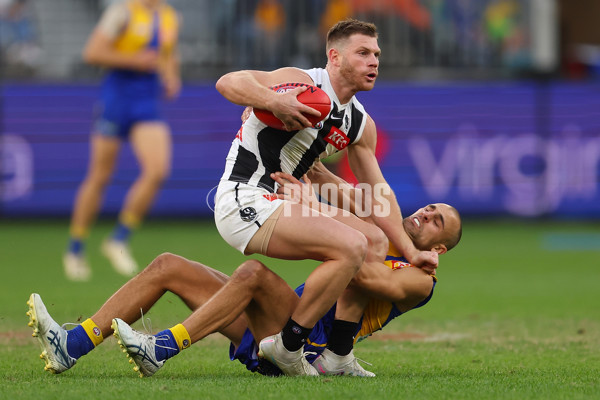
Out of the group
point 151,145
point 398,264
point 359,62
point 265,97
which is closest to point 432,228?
point 398,264

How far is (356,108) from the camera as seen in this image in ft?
19.0

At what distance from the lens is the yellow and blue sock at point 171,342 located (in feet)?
16.9

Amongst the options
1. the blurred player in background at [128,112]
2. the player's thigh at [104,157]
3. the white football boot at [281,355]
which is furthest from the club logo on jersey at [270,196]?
the player's thigh at [104,157]

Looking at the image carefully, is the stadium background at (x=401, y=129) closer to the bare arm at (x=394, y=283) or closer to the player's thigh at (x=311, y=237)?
the bare arm at (x=394, y=283)

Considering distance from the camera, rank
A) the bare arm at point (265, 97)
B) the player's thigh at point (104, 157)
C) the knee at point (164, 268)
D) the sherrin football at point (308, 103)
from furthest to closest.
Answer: the player's thigh at point (104, 157), the knee at point (164, 268), the sherrin football at point (308, 103), the bare arm at point (265, 97)

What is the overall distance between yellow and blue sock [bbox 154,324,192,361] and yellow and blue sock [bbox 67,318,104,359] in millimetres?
402

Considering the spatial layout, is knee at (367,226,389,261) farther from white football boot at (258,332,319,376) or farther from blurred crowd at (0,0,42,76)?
blurred crowd at (0,0,42,76)

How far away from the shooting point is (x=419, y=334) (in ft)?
25.1

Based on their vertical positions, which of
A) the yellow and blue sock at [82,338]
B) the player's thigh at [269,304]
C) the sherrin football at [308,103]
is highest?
the sherrin football at [308,103]

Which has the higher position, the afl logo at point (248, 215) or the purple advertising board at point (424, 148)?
→ the afl logo at point (248, 215)

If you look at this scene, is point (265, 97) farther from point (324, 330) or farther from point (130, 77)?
point (130, 77)

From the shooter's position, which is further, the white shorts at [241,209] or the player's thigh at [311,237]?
the white shorts at [241,209]

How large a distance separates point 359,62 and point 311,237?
1.09 m

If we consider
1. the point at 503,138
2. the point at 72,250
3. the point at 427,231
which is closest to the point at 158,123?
the point at 72,250
